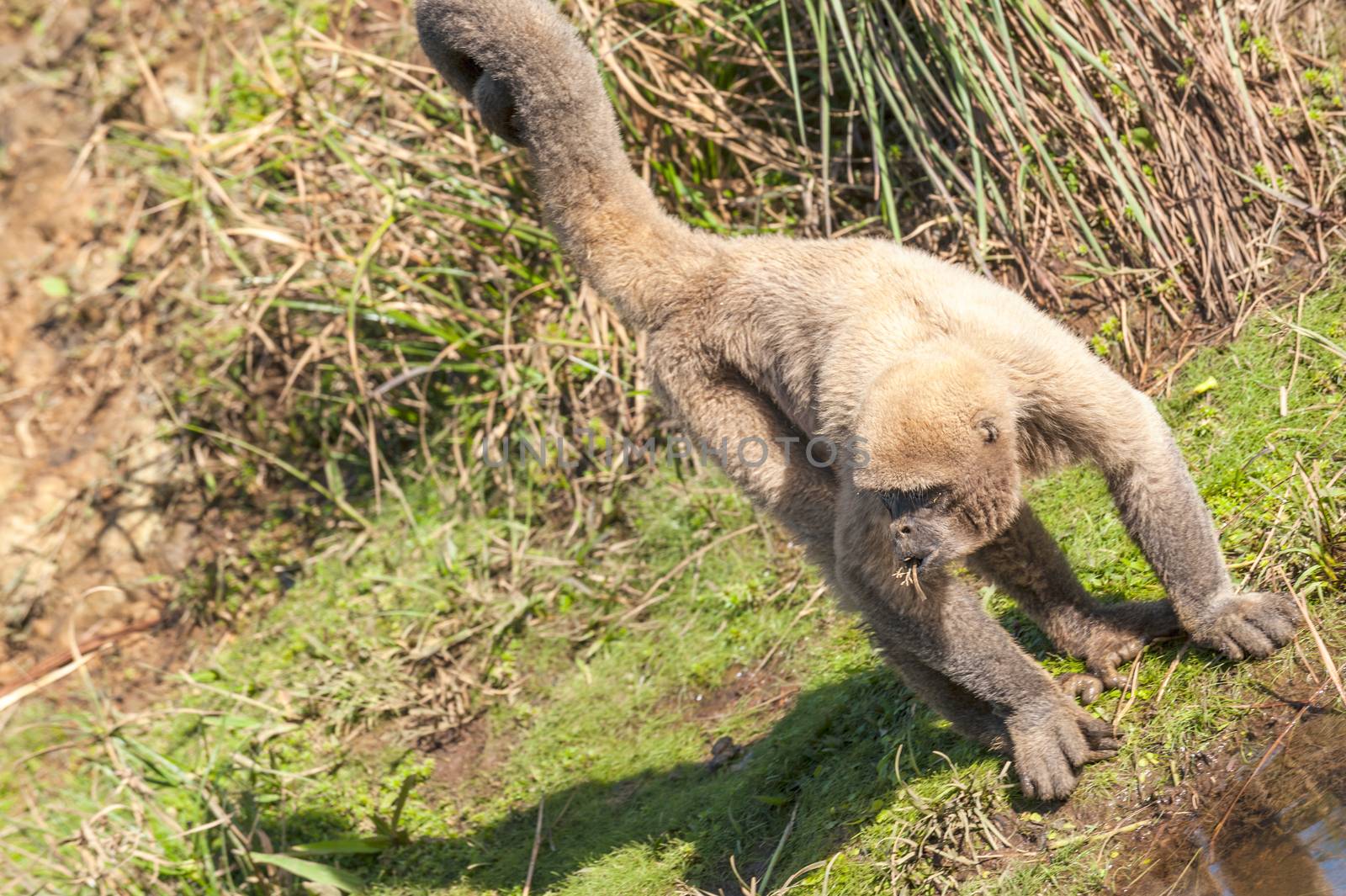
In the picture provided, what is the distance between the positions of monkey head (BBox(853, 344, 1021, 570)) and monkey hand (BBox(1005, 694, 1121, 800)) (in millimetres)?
628

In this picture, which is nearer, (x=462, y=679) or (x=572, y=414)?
(x=462, y=679)

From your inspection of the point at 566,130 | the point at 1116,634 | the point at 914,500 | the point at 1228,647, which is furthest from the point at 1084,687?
the point at 566,130

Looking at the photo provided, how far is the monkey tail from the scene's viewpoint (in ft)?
15.6

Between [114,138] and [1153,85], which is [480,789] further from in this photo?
[114,138]

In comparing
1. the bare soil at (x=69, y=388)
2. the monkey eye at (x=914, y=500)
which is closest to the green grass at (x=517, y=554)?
the bare soil at (x=69, y=388)

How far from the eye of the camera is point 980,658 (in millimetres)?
4043

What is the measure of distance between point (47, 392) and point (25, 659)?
219 cm

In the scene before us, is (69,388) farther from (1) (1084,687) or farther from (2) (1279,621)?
(2) (1279,621)

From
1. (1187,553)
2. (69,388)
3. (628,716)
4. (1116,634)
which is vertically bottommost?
(628,716)

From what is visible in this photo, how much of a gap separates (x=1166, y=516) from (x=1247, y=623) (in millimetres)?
439

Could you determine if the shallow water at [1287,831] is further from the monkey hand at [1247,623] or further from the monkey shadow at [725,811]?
the monkey shadow at [725,811]

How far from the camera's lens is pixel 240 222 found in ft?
28.6

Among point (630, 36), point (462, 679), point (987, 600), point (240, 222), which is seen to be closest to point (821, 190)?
point (630, 36)

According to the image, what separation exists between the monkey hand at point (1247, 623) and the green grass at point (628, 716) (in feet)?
0.22
